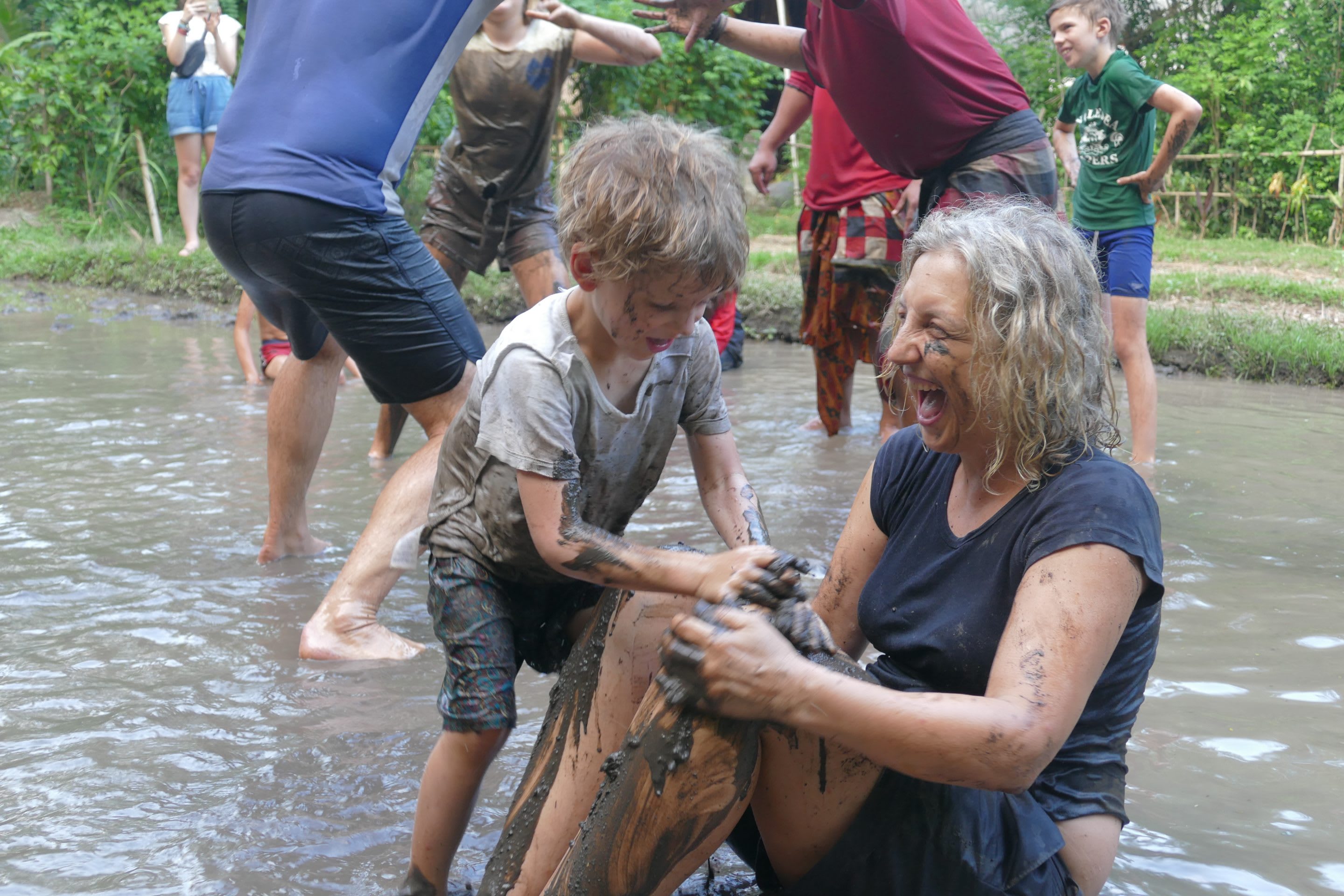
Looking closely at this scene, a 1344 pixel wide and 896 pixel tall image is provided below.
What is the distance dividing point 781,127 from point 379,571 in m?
2.76

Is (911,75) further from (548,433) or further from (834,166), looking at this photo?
(548,433)

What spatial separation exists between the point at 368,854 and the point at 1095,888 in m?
1.23

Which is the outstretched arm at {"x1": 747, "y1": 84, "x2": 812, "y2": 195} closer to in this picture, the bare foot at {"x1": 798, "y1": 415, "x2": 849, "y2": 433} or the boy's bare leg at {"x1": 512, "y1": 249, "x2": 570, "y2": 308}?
the boy's bare leg at {"x1": 512, "y1": 249, "x2": 570, "y2": 308}

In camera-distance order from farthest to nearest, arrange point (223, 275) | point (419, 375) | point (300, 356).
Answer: point (223, 275) < point (300, 356) < point (419, 375)

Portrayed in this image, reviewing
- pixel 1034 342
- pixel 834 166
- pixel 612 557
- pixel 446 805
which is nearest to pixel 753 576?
pixel 612 557

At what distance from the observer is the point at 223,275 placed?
10242 mm

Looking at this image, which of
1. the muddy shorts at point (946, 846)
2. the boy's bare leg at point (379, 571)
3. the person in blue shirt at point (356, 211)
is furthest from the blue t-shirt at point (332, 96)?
the muddy shorts at point (946, 846)

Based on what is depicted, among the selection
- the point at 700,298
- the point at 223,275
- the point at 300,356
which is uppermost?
the point at 700,298

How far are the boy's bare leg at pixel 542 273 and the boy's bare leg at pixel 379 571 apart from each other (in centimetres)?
174

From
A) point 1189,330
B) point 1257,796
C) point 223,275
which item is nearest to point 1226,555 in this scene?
point 1257,796

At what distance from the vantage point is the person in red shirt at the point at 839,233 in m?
4.65

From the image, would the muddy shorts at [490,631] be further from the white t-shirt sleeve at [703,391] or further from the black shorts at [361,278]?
the black shorts at [361,278]

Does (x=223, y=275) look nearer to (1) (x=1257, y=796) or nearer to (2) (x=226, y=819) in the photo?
(2) (x=226, y=819)

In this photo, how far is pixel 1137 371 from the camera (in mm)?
4859
